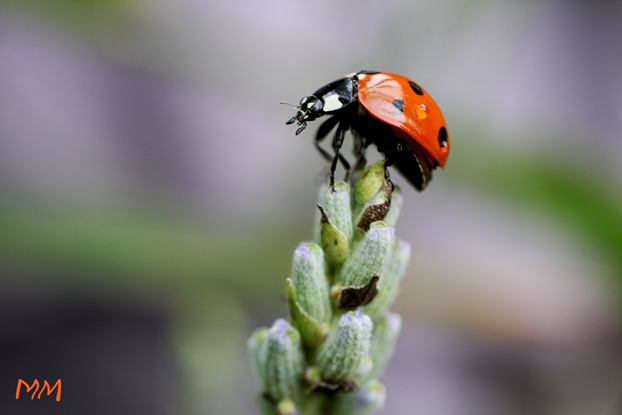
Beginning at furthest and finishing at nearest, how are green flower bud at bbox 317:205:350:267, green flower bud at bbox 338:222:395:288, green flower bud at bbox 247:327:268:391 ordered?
green flower bud at bbox 247:327:268:391
green flower bud at bbox 317:205:350:267
green flower bud at bbox 338:222:395:288

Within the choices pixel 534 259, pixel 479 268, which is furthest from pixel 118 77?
pixel 534 259

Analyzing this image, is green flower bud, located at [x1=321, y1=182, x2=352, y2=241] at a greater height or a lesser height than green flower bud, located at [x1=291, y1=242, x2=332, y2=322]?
greater

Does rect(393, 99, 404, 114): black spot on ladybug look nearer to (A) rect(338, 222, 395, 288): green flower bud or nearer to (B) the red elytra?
(B) the red elytra

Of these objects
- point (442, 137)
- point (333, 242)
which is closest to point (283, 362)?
point (333, 242)

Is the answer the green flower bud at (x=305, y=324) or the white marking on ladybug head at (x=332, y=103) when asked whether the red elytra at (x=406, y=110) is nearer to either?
the white marking on ladybug head at (x=332, y=103)

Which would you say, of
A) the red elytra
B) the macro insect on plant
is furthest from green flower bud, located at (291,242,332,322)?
Result: the red elytra

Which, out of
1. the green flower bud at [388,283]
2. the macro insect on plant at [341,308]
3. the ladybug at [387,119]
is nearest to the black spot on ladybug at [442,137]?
the ladybug at [387,119]

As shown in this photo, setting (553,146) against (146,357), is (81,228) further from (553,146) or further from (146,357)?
(553,146)
